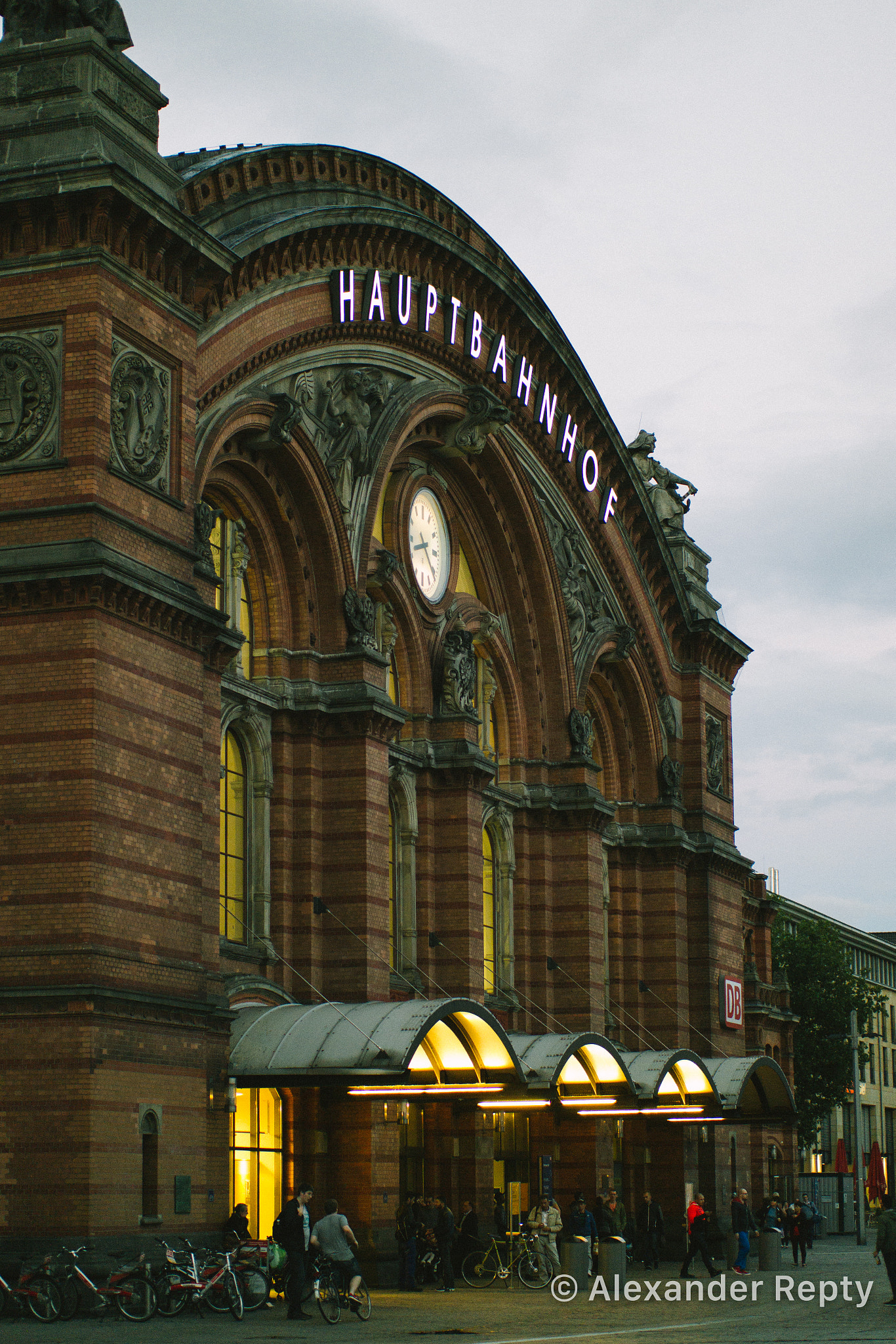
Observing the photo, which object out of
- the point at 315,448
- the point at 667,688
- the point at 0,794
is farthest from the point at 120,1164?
the point at 667,688

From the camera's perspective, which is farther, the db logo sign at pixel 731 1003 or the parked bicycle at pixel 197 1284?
the db logo sign at pixel 731 1003

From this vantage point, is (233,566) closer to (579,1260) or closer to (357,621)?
(357,621)

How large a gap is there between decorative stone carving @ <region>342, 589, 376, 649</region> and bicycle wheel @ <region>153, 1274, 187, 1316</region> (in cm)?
1333

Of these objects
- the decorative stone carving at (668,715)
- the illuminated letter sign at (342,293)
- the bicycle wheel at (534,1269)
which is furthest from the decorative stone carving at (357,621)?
the decorative stone carving at (668,715)

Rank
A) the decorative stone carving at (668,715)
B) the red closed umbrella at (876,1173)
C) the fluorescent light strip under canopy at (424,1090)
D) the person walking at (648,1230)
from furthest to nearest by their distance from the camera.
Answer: the red closed umbrella at (876,1173) < the decorative stone carving at (668,715) < the person walking at (648,1230) < the fluorescent light strip under canopy at (424,1090)

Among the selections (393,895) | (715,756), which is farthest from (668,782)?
(393,895)

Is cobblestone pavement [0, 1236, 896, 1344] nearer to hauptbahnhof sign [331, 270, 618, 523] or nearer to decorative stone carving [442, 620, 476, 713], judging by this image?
decorative stone carving [442, 620, 476, 713]

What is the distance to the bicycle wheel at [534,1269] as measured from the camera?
34219mm

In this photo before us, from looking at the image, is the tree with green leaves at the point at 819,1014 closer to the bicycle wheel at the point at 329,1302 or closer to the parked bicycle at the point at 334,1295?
the parked bicycle at the point at 334,1295

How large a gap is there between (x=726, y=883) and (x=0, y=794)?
103 feet

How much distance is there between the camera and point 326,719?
3400cm

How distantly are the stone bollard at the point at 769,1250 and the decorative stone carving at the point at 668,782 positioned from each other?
12.8m

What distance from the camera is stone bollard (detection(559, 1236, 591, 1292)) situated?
31719mm

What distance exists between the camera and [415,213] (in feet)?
123
